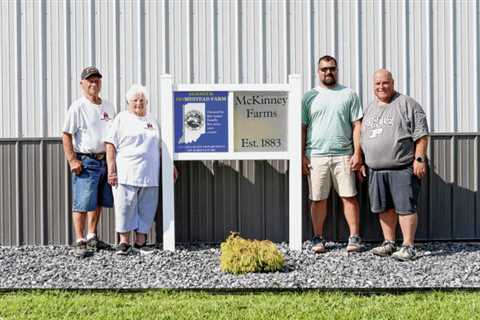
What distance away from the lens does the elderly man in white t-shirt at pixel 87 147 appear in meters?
7.96

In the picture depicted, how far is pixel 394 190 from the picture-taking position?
775cm

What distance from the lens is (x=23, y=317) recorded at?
564 centimetres

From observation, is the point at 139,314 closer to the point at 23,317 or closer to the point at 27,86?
the point at 23,317

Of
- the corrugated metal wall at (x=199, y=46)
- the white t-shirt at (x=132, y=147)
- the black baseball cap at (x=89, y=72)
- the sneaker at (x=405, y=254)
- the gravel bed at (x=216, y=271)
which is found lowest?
the gravel bed at (x=216, y=271)

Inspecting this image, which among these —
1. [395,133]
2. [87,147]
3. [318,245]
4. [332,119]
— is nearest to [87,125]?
[87,147]

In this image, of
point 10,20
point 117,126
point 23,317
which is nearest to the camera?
point 23,317

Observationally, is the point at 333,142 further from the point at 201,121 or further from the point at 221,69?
the point at 221,69

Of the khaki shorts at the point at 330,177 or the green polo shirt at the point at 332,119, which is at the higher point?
the green polo shirt at the point at 332,119

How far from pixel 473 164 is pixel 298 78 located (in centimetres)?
242

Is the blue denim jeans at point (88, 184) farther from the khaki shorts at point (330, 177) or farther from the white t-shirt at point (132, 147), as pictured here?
the khaki shorts at point (330, 177)

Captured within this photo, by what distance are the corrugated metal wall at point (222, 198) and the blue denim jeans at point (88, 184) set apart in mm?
602

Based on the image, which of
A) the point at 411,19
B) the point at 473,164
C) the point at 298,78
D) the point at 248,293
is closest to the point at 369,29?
the point at 411,19

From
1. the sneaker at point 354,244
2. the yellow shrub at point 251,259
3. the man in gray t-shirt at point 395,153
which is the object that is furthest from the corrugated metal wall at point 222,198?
the yellow shrub at point 251,259

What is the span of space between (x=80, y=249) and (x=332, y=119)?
9.75 feet
